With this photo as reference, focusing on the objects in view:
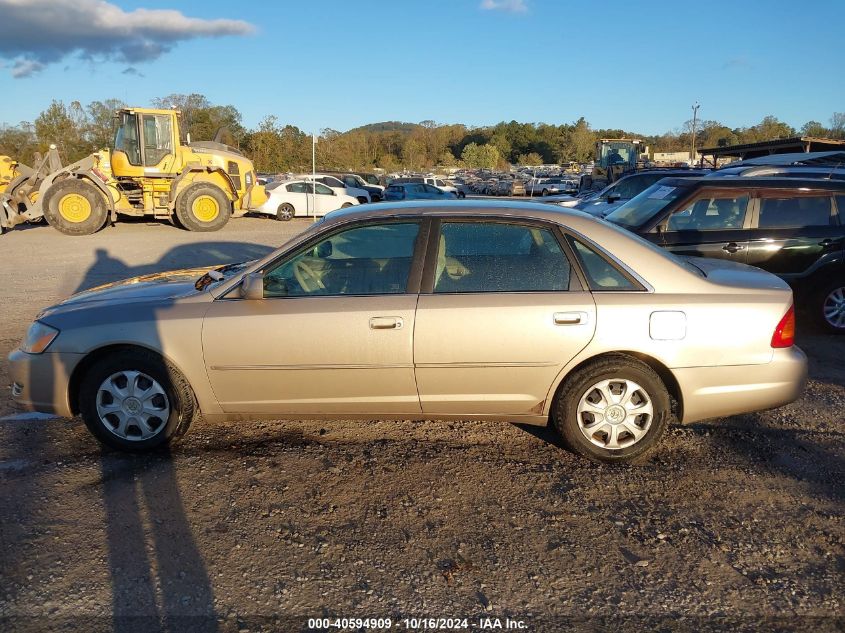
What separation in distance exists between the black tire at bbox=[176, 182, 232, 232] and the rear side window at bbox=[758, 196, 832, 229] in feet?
47.7

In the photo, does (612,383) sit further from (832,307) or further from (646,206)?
(832,307)

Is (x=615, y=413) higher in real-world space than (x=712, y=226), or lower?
lower

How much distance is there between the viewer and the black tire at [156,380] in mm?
4152

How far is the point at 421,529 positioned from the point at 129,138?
59.5 ft

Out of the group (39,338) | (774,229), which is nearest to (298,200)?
A: (774,229)

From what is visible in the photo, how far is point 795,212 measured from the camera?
7.43 metres

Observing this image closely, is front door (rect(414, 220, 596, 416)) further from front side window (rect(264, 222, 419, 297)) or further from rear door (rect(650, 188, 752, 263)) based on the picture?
rear door (rect(650, 188, 752, 263))

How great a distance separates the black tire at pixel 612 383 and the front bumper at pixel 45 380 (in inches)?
119

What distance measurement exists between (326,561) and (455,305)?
1612 millimetres

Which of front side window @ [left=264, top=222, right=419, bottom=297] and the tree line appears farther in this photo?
the tree line

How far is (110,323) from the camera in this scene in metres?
4.13

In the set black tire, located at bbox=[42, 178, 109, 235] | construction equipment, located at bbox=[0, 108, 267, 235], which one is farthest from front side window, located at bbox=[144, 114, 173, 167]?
black tire, located at bbox=[42, 178, 109, 235]

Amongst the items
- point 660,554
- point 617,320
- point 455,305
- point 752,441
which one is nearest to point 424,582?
point 660,554

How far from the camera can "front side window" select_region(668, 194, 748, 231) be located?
7.43 metres
